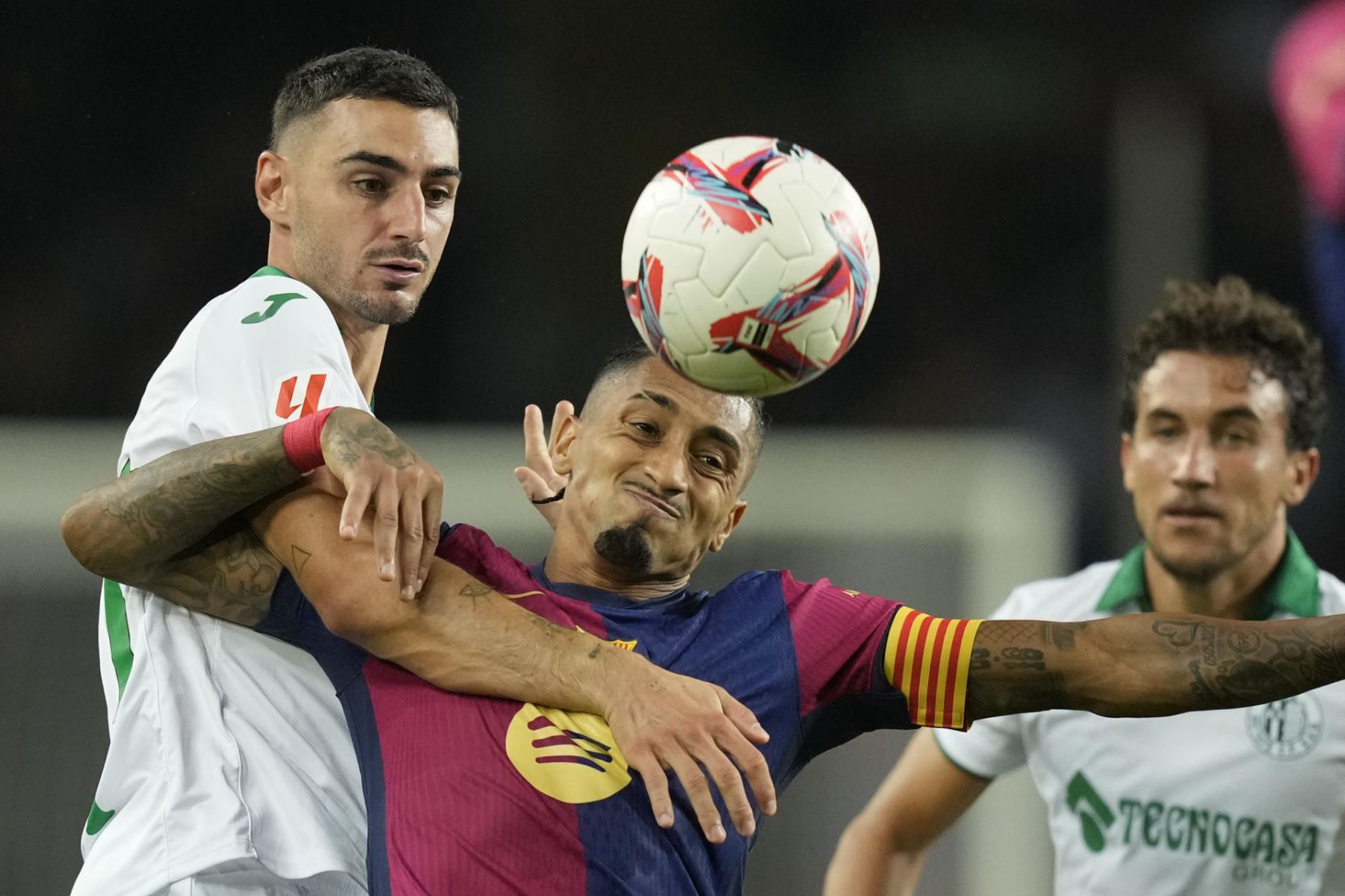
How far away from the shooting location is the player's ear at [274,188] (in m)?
3.28

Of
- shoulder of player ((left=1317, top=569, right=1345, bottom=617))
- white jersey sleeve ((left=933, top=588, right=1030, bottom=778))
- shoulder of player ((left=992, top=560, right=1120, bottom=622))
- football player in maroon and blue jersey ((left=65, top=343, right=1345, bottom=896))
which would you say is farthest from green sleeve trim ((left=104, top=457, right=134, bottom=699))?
shoulder of player ((left=1317, top=569, right=1345, bottom=617))

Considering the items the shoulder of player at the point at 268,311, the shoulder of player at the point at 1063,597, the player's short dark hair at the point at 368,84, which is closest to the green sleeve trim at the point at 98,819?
the shoulder of player at the point at 268,311

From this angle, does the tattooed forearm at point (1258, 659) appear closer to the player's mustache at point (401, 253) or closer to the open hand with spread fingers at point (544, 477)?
the open hand with spread fingers at point (544, 477)

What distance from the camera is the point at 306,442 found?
246cm

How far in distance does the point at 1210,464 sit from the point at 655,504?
173 centimetres

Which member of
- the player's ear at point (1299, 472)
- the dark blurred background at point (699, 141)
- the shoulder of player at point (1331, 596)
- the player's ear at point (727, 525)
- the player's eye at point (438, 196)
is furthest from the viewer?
the dark blurred background at point (699, 141)

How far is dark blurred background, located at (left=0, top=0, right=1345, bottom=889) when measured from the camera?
242 inches

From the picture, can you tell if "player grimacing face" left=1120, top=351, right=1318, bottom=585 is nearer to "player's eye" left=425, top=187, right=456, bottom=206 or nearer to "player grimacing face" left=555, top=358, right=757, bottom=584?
"player grimacing face" left=555, top=358, right=757, bottom=584

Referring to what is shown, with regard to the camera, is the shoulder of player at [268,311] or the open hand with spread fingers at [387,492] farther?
the shoulder of player at [268,311]

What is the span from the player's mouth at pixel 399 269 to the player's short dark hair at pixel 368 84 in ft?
1.04

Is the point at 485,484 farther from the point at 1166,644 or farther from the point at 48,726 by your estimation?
the point at 1166,644

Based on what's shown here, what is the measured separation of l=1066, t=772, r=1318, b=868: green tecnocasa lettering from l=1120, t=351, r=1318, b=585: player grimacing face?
56cm

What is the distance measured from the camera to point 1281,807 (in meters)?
3.82

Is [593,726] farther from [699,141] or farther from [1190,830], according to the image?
[699,141]
